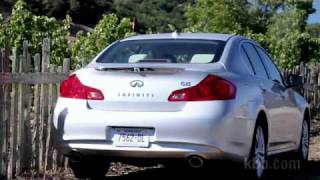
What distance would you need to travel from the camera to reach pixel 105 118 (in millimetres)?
6594

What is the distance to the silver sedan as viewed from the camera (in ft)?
21.2

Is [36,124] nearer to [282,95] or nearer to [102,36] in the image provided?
[282,95]

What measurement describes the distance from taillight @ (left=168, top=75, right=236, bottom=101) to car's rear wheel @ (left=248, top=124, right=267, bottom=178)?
868mm

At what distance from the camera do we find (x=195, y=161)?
6617 mm

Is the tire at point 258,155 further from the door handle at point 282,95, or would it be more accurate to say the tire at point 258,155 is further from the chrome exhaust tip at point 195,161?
the door handle at point 282,95

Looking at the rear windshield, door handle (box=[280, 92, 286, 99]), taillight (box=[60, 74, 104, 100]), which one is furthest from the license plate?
door handle (box=[280, 92, 286, 99])

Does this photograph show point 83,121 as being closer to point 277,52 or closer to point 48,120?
point 48,120

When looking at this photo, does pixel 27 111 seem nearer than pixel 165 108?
No

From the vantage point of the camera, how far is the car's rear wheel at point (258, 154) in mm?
7225

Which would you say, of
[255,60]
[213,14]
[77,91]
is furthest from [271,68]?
[213,14]

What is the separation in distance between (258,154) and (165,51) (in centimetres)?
142

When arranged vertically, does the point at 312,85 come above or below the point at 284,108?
below

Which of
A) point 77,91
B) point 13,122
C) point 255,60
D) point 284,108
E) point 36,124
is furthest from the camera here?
point 284,108

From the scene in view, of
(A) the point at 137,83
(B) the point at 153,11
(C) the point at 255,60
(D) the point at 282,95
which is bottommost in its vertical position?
(D) the point at 282,95
